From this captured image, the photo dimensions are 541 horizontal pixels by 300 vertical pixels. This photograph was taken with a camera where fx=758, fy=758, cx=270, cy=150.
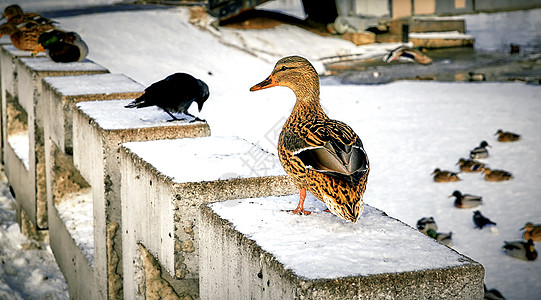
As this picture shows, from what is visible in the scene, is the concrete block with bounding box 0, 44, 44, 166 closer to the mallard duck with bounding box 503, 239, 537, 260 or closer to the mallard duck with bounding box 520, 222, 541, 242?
the mallard duck with bounding box 503, 239, 537, 260

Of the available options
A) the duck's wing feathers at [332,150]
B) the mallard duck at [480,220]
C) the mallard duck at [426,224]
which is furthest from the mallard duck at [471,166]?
the duck's wing feathers at [332,150]

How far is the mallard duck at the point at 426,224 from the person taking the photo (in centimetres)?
728

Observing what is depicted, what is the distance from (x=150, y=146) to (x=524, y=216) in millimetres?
5037

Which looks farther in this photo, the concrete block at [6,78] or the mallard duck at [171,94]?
the concrete block at [6,78]

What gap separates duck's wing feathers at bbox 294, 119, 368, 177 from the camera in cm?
281

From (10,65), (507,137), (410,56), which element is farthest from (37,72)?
(410,56)

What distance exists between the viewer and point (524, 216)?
26.0ft

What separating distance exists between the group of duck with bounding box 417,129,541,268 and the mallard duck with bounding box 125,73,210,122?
9.99ft

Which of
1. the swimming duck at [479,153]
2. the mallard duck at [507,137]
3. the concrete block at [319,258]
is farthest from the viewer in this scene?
the mallard duck at [507,137]

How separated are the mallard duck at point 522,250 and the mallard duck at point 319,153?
4.12m

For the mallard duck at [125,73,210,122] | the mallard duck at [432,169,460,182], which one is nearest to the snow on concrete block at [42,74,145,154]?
the mallard duck at [125,73,210,122]

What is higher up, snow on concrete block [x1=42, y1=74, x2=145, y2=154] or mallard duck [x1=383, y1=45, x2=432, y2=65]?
snow on concrete block [x1=42, y1=74, x2=145, y2=154]

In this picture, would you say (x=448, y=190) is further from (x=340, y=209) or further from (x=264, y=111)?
(x=340, y=209)

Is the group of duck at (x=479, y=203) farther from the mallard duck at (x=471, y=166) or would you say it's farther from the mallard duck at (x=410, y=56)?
the mallard duck at (x=410, y=56)
